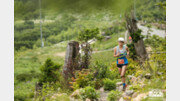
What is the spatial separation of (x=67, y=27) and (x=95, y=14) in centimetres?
233

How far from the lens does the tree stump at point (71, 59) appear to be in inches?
176

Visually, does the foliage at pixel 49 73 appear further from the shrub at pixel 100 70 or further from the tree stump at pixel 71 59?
the shrub at pixel 100 70

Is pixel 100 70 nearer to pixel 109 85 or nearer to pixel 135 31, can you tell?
pixel 109 85

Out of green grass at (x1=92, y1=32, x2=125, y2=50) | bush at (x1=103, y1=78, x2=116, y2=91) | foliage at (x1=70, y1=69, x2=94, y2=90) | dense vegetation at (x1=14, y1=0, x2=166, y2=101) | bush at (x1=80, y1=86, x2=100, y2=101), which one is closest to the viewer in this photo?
bush at (x1=80, y1=86, x2=100, y2=101)

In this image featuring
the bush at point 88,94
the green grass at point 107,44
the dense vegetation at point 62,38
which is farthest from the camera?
the green grass at point 107,44

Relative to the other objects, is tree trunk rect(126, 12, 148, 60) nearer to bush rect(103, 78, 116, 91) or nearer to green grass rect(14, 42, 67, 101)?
bush rect(103, 78, 116, 91)

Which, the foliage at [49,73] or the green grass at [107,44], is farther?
the green grass at [107,44]

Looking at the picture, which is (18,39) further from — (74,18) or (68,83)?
(68,83)

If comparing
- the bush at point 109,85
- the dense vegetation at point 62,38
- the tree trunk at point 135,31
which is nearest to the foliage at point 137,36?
the tree trunk at point 135,31

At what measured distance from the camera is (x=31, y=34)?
53.8ft

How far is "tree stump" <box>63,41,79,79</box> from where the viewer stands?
14.6 feet

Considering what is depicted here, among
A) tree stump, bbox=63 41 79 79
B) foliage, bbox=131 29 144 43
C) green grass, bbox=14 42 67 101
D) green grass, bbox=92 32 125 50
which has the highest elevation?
foliage, bbox=131 29 144 43

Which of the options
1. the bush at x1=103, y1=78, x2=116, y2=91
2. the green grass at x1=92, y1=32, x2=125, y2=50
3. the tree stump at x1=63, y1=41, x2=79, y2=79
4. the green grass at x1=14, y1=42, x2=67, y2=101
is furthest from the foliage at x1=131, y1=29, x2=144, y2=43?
the green grass at x1=92, y1=32, x2=125, y2=50

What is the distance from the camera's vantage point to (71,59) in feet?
14.9
